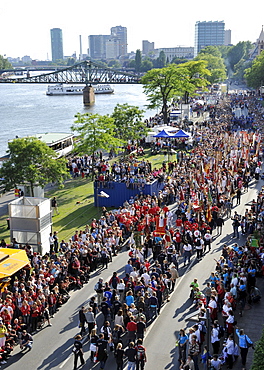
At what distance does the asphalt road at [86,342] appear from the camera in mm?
14984

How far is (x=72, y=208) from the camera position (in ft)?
108

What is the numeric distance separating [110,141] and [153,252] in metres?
20.1

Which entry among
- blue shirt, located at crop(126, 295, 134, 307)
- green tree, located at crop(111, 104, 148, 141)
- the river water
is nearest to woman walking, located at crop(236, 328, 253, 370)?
blue shirt, located at crop(126, 295, 134, 307)

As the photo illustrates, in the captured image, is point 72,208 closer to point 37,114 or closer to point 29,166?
point 29,166

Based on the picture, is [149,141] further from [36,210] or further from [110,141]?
[36,210]

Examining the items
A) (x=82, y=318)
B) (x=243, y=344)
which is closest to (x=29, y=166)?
(x=82, y=318)

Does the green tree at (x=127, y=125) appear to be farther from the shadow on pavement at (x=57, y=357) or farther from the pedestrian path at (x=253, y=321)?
the shadow on pavement at (x=57, y=357)

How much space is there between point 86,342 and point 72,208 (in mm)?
17291

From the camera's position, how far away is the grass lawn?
2900 cm

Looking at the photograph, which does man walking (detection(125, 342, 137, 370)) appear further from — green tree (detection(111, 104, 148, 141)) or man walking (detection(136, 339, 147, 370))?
green tree (detection(111, 104, 148, 141))

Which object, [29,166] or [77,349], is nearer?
[77,349]

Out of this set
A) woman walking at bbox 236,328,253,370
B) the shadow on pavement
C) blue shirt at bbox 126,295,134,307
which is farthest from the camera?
blue shirt at bbox 126,295,134,307

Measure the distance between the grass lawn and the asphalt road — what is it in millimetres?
8107

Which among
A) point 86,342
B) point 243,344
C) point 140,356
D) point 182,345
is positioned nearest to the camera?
point 140,356
